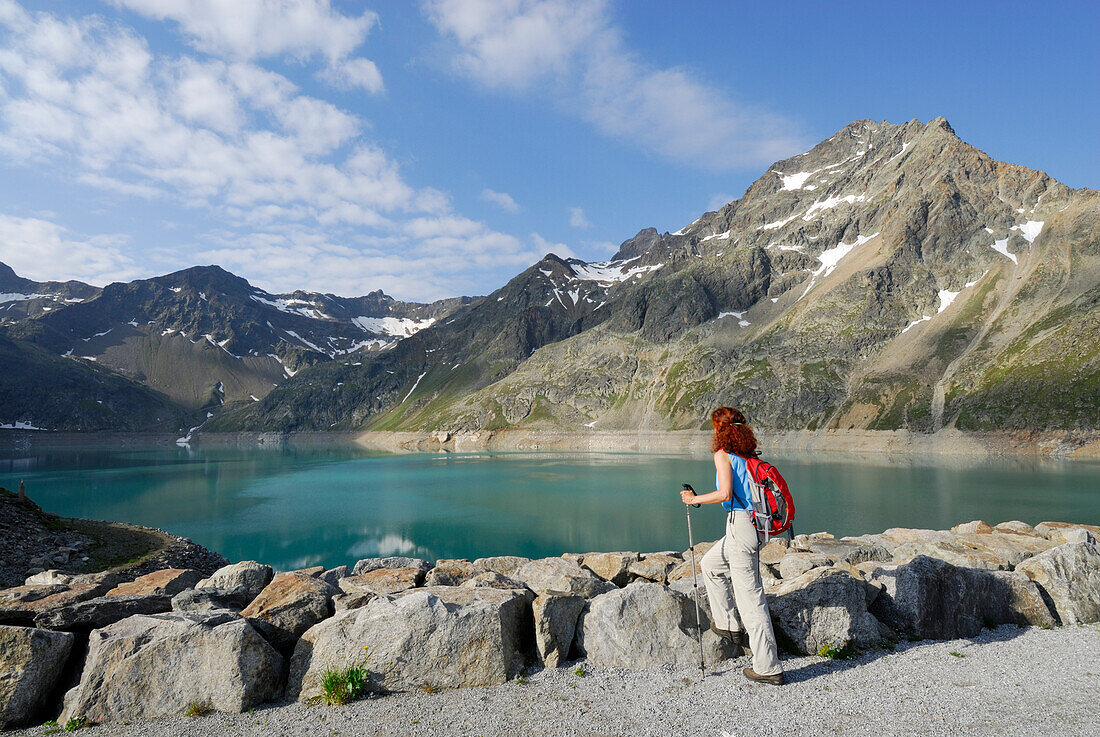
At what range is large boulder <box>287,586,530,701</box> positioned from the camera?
31.1 ft

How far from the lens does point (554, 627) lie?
1035 centimetres

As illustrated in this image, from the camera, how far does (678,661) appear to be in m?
10.1

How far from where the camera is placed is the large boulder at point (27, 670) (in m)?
8.41

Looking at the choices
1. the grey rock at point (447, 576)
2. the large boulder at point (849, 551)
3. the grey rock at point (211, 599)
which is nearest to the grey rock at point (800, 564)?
the large boulder at point (849, 551)

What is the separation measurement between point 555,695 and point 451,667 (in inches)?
75.1

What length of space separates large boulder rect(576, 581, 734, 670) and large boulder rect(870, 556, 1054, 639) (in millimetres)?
4194

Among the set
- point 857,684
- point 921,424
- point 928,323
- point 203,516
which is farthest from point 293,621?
point 928,323

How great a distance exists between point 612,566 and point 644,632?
8757mm

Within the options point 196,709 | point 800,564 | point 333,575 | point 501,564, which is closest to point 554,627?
point 196,709

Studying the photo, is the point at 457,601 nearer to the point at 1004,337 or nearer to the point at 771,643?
the point at 771,643

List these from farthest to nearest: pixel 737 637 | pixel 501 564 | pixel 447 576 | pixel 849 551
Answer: pixel 849 551 < pixel 501 564 < pixel 447 576 < pixel 737 637

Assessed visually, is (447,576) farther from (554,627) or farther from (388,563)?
(388,563)

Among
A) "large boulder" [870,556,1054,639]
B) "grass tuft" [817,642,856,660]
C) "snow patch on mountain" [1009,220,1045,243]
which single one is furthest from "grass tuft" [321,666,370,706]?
"snow patch on mountain" [1009,220,1045,243]

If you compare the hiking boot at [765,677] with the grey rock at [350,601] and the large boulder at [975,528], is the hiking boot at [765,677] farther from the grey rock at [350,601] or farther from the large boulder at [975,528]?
the large boulder at [975,528]
